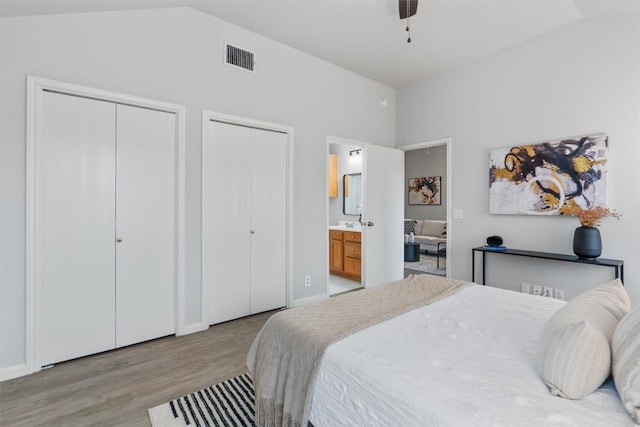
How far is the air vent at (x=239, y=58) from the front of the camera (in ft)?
9.84

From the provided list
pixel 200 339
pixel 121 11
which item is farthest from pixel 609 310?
pixel 121 11

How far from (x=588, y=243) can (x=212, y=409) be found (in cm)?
319

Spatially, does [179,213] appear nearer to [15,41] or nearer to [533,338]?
[15,41]

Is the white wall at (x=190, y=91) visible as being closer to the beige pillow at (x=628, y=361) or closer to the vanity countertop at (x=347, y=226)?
the vanity countertop at (x=347, y=226)

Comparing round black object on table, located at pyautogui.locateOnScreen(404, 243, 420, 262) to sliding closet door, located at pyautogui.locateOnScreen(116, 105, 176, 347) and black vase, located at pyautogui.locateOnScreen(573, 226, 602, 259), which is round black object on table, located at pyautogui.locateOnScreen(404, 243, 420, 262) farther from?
sliding closet door, located at pyautogui.locateOnScreen(116, 105, 176, 347)

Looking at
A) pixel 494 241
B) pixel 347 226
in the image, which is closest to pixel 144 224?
pixel 347 226

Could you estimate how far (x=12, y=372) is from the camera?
82.7 inches

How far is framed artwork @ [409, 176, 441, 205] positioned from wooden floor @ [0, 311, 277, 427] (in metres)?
5.87

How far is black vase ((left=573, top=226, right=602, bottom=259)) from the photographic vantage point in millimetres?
2637

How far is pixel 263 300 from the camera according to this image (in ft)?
11.0

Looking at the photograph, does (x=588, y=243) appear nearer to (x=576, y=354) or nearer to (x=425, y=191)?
(x=576, y=354)

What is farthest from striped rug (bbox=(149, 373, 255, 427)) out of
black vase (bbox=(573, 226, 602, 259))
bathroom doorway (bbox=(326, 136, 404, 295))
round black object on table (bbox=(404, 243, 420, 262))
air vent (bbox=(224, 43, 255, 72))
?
round black object on table (bbox=(404, 243, 420, 262))

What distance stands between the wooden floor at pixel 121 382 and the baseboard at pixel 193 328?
0.06 m

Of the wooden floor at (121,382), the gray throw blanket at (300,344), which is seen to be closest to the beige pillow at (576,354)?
the gray throw blanket at (300,344)
